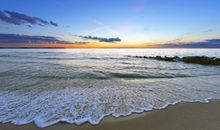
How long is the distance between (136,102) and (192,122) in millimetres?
2384

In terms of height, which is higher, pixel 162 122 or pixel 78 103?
pixel 162 122

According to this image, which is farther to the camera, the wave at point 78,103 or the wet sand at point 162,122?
the wave at point 78,103

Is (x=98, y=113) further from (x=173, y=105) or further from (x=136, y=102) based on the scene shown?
(x=173, y=105)

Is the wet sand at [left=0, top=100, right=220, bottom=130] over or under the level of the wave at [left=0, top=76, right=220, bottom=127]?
over

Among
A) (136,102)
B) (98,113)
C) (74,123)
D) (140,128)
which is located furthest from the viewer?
(136,102)

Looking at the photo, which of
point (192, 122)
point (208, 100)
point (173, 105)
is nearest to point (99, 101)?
point (173, 105)

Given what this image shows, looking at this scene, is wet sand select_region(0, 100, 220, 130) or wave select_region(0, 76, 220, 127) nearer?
wet sand select_region(0, 100, 220, 130)

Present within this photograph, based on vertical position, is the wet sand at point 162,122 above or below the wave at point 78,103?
above

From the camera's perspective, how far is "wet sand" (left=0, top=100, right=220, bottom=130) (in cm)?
423

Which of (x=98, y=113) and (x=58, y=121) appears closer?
(x=58, y=121)

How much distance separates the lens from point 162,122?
4.54 m

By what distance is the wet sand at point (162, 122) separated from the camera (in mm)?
4227

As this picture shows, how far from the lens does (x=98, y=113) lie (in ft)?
17.6

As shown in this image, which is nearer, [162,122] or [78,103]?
[162,122]
